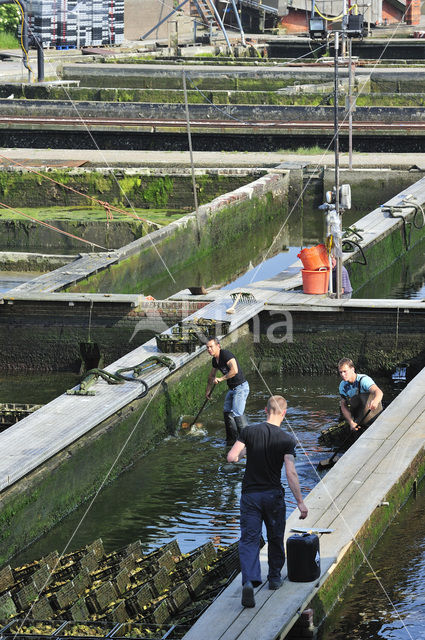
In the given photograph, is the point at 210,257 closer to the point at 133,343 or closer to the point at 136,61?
the point at 133,343

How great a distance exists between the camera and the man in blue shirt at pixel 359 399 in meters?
14.5

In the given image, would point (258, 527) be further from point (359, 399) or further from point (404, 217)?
point (404, 217)

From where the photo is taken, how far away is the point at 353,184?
3127 cm

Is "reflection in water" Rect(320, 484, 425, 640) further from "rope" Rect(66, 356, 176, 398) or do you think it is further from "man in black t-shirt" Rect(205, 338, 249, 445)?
"rope" Rect(66, 356, 176, 398)

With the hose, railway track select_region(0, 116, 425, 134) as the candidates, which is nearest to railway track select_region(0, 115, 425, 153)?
railway track select_region(0, 116, 425, 134)

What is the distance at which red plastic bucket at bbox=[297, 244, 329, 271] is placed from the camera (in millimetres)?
18734

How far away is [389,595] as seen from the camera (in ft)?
37.1

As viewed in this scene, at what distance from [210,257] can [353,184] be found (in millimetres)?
5719

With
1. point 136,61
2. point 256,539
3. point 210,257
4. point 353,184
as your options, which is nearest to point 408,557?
point 256,539

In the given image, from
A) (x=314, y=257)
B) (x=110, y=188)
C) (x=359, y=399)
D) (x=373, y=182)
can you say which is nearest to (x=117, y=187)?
(x=110, y=188)

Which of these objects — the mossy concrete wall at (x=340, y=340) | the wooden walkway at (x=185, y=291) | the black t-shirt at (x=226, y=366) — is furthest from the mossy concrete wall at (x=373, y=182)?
the black t-shirt at (x=226, y=366)

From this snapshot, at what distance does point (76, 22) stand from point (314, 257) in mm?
39473

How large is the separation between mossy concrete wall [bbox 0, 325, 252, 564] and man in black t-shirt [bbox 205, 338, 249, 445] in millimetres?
993

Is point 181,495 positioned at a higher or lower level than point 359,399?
lower
